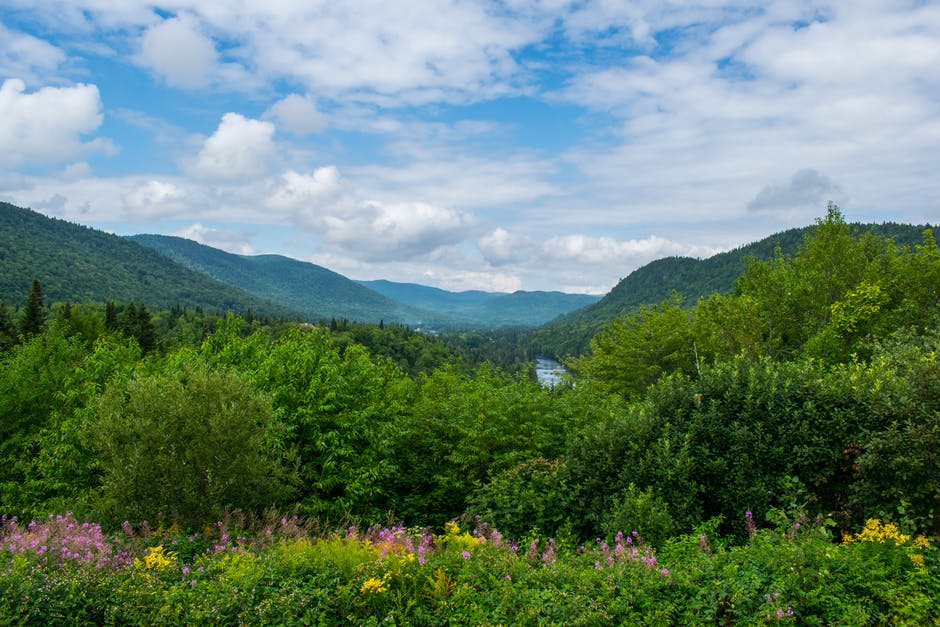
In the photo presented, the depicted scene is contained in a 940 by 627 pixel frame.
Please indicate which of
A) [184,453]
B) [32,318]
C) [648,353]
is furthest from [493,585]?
[32,318]

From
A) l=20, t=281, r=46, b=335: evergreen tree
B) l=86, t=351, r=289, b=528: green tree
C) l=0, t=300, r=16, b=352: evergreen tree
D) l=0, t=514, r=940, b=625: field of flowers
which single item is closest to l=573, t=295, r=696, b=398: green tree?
l=0, t=514, r=940, b=625: field of flowers

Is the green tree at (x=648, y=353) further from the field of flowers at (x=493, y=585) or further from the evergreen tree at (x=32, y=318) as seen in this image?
the evergreen tree at (x=32, y=318)

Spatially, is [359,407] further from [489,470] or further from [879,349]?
[879,349]

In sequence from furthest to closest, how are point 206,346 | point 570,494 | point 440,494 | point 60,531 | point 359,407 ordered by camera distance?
point 206,346 < point 359,407 < point 440,494 < point 570,494 < point 60,531

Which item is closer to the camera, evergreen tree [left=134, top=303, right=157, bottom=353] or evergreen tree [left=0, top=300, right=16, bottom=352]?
evergreen tree [left=0, top=300, right=16, bottom=352]

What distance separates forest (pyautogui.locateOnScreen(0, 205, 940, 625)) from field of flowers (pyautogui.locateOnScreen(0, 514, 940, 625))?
3 centimetres

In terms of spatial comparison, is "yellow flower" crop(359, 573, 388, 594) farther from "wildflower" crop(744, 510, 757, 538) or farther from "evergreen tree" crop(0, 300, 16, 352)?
"evergreen tree" crop(0, 300, 16, 352)

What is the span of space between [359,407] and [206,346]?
9584 mm

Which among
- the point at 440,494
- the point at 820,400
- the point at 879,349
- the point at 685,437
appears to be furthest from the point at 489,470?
the point at 879,349

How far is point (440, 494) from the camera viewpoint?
47.1 ft

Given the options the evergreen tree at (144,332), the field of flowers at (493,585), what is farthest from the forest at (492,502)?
the evergreen tree at (144,332)

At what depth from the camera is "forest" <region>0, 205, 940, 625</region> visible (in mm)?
5805

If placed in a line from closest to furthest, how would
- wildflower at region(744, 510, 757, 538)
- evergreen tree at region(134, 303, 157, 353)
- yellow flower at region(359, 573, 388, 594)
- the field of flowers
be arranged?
the field of flowers
yellow flower at region(359, 573, 388, 594)
wildflower at region(744, 510, 757, 538)
evergreen tree at region(134, 303, 157, 353)

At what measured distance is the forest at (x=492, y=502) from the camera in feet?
19.0
